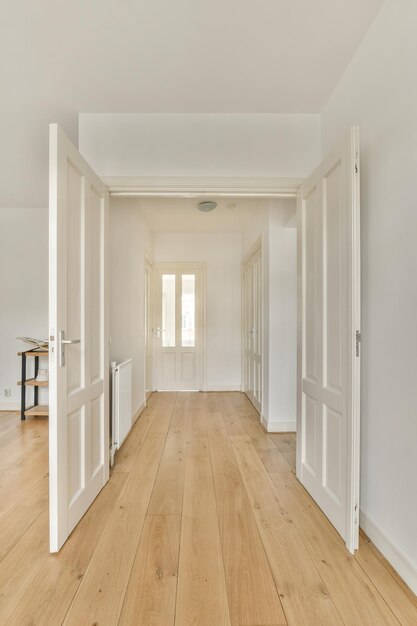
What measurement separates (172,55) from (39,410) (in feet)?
13.4

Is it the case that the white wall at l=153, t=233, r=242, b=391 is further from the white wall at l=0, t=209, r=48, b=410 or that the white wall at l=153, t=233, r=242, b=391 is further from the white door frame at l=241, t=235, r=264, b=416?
the white wall at l=0, t=209, r=48, b=410

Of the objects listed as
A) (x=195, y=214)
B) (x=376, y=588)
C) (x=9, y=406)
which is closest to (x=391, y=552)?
(x=376, y=588)

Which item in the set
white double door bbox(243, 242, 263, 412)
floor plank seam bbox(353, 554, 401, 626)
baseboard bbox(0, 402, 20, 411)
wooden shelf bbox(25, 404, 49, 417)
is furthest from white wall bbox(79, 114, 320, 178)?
baseboard bbox(0, 402, 20, 411)

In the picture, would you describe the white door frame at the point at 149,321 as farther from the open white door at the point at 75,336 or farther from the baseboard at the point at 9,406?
the open white door at the point at 75,336

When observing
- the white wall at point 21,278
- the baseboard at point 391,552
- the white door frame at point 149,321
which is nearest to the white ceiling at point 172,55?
the white wall at point 21,278

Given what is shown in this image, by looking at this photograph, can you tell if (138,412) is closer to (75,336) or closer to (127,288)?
(127,288)

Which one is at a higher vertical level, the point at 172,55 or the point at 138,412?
the point at 172,55

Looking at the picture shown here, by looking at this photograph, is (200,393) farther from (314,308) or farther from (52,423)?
(52,423)

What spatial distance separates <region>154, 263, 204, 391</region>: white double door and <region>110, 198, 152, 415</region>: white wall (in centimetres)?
117

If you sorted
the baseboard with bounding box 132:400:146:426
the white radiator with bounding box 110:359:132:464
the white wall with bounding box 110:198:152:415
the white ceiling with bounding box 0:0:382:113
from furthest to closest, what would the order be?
the baseboard with bounding box 132:400:146:426, the white wall with bounding box 110:198:152:415, the white radiator with bounding box 110:359:132:464, the white ceiling with bounding box 0:0:382:113

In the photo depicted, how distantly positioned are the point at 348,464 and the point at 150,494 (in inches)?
51.7

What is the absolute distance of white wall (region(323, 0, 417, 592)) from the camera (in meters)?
1.52

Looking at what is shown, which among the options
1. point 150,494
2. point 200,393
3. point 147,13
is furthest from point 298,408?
point 200,393

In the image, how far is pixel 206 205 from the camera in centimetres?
420
